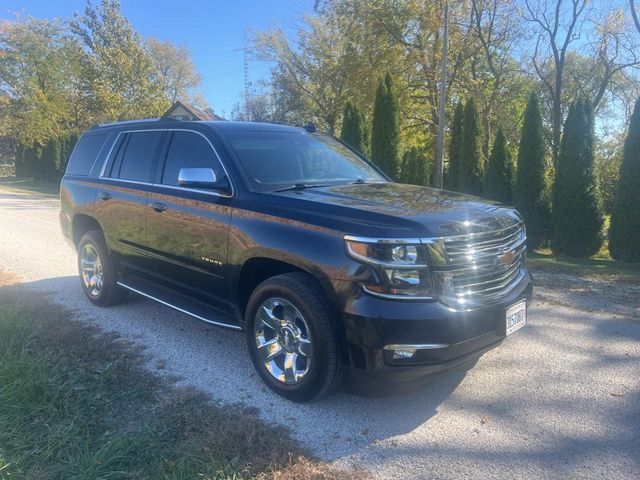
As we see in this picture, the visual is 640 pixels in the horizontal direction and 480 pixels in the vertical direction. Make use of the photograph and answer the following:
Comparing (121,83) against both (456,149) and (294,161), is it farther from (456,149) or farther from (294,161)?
(294,161)

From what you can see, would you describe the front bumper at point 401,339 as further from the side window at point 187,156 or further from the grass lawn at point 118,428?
the side window at point 187,156

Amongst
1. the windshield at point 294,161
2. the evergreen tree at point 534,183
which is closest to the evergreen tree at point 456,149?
the evergreen tree at point 534,183

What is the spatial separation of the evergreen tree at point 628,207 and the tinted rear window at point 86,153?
32.4 ft

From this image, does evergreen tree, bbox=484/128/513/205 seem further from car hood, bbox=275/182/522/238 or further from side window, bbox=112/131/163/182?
side window, bbox=112/131/163/182

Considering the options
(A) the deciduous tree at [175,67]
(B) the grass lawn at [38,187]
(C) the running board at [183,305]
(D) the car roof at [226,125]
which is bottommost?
(B) the grass lawn at [38,187]

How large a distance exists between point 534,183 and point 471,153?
2774mm

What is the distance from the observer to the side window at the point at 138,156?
484 cm

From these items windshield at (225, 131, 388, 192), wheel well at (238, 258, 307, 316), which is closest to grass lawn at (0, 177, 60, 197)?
windshield at (225, 131, 388, 192)

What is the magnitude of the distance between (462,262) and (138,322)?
3.51m

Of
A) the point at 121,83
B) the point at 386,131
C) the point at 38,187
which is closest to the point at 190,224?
the point at 386,131

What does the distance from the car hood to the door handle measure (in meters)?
1.31

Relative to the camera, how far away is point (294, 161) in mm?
4398

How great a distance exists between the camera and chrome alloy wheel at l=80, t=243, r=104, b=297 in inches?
221

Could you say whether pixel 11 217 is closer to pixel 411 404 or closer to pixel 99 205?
pixel 99 205
